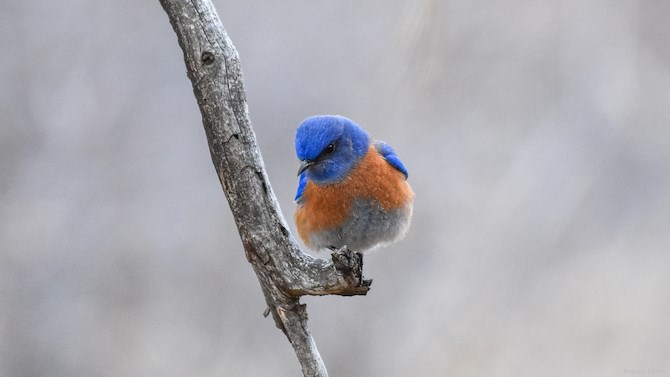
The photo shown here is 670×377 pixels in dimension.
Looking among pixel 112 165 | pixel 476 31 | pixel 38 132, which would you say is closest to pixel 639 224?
pixel 476 31

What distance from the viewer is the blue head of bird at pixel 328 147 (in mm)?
4316

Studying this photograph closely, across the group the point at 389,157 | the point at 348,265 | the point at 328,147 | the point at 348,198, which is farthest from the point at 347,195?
the point at 348,265

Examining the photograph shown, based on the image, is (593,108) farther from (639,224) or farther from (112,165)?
(112,165)

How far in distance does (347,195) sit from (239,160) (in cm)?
113

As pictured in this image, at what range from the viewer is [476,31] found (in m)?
6.17

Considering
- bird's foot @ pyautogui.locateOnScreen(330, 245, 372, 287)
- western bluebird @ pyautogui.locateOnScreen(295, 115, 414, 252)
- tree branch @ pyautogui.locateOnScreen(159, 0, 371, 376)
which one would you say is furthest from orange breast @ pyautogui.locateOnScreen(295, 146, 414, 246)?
bird's foot @ pyautogui.locateOnScreen(330, 245, 372, 287)

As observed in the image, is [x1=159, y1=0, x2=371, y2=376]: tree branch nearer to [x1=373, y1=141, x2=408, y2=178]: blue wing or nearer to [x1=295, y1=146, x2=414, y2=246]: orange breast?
[x1=295, y1=146, x2=414, y2=246]: orange breast

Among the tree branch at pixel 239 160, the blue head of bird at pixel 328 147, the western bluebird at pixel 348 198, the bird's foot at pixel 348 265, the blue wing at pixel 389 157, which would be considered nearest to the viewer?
the bird's foot at pixel 348 265

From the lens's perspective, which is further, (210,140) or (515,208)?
(515,208)

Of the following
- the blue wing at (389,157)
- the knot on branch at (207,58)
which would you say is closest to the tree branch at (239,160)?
the knot on branch at (207,58)

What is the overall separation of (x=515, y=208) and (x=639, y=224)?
862 mm

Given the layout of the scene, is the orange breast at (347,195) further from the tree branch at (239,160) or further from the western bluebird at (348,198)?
the tree branch at (239,160)

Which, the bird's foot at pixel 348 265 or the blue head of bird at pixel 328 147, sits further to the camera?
the blue head of bird at pixel 328 147

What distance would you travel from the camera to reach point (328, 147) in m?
4.49
